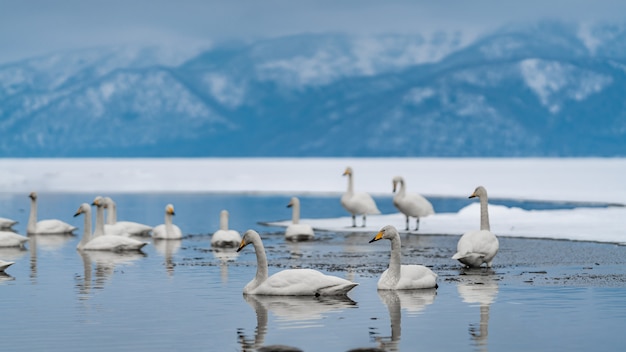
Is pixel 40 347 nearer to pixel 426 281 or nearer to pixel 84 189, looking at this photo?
pixel 426 281

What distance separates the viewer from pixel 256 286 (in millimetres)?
15977

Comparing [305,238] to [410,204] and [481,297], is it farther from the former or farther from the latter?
[481,297]

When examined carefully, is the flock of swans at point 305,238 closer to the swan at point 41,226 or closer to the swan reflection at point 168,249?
the swan at point 41,226

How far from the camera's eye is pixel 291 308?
48.2 feet

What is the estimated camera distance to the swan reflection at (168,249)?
20406 millimetres

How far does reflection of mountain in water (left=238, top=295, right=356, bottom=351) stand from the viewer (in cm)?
1310

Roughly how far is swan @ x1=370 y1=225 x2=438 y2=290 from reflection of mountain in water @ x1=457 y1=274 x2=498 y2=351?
53 centimetres

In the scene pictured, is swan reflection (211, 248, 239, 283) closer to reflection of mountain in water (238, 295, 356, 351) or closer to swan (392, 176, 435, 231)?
reflection of mountain in water (238, 295, 356, 351)

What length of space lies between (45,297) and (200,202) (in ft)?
101

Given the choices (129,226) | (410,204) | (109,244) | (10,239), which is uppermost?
(410,204)

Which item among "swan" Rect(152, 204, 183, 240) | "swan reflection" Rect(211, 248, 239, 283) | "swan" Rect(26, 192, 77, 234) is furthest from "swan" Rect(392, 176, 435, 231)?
"swan" Rect(26, 192, 77, 234)

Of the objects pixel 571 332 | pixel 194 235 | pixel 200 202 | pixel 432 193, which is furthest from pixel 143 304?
pixel 432 193

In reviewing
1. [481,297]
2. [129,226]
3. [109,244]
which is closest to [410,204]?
[129,226]

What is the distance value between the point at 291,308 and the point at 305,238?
11644 millimetres
